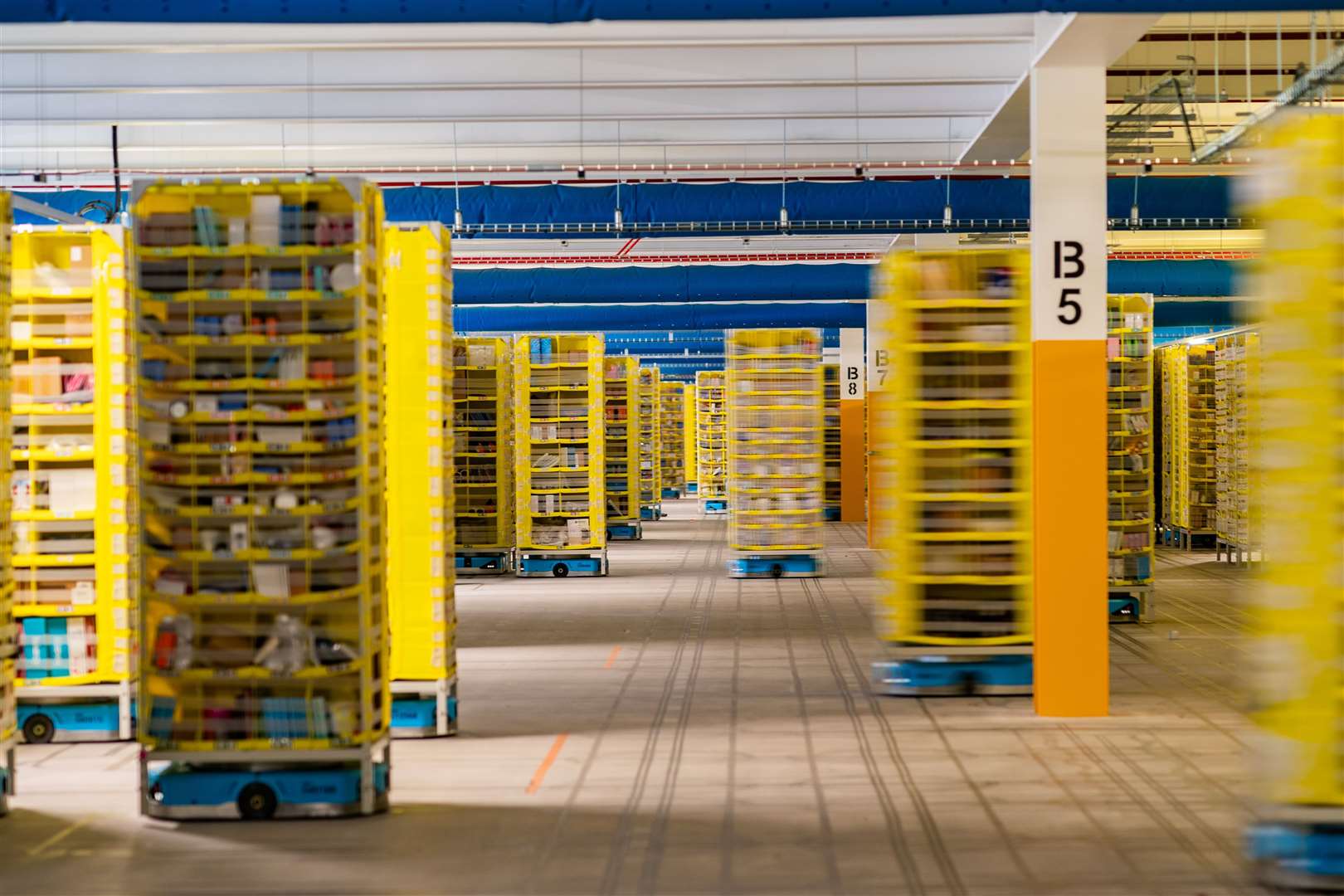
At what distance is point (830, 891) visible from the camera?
6.53 metres

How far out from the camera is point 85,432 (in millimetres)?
9914

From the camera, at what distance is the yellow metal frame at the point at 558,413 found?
69.6 ft

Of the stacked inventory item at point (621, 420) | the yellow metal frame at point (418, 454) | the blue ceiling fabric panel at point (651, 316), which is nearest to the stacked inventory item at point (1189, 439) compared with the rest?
A: the blue ceiling fabric panel at point (651, 316)

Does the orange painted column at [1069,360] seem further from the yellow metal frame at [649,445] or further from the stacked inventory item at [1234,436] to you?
the yellow metal frame at [649,445]

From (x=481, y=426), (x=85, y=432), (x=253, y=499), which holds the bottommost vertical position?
(x=253, y=499)

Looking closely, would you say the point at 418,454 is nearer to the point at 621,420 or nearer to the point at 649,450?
the point at 621,420

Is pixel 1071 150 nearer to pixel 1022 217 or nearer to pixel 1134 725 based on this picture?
pixel 1134 725

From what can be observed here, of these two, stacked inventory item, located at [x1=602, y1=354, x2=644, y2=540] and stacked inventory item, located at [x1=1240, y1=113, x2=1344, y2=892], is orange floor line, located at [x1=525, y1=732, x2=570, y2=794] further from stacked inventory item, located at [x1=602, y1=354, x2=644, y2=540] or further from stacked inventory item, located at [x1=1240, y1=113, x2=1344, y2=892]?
stacked inventory item, located at [x1=602, y1=354, x2=644, y2=540]

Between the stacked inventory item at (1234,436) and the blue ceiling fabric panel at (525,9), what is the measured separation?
14.6 metres

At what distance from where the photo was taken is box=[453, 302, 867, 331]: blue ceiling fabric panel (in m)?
30.0

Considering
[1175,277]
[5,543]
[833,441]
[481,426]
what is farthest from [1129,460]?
[833,441]

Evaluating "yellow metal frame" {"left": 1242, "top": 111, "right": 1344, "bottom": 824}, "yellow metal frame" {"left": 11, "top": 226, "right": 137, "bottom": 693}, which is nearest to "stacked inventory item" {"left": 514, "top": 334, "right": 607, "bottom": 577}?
"yellow metal frame" {"left": 11, "top": 226, "right": 137, "bottom": 693}

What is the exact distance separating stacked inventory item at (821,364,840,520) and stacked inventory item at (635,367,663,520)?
4023mm

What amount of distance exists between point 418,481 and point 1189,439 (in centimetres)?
1816
